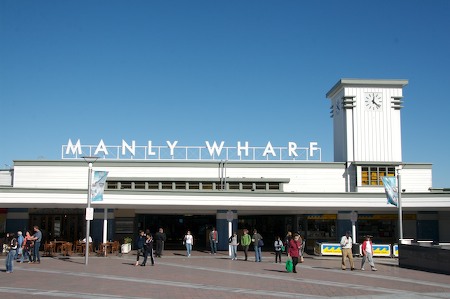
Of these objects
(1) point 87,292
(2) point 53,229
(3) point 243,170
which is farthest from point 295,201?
(1) point 87,292

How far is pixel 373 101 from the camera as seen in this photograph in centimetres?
3941

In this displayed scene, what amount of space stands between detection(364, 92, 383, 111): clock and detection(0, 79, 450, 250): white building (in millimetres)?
73

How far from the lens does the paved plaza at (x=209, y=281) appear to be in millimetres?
16094

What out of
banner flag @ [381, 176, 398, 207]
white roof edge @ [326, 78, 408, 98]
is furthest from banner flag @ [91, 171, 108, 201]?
white roof edge @ [326, 78, 408, 98]

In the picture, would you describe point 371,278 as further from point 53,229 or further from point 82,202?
point 53,229

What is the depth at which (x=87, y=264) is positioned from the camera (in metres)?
24.9

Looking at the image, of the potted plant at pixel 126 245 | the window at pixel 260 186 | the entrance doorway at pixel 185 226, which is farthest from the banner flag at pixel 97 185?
the window at pixel 260 186

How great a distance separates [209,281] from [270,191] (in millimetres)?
14907

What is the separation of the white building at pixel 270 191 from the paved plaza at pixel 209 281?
6.08 metres

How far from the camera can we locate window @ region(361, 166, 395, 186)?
3784 cm

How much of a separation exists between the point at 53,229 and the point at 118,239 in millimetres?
4331

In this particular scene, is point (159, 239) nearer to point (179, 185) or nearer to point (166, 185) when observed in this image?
point (166, 185)

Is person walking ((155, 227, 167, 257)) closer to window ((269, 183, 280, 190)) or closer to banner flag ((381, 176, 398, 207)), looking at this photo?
window ((269, 183, 280, 190))

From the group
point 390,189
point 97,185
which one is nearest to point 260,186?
point 390,189
